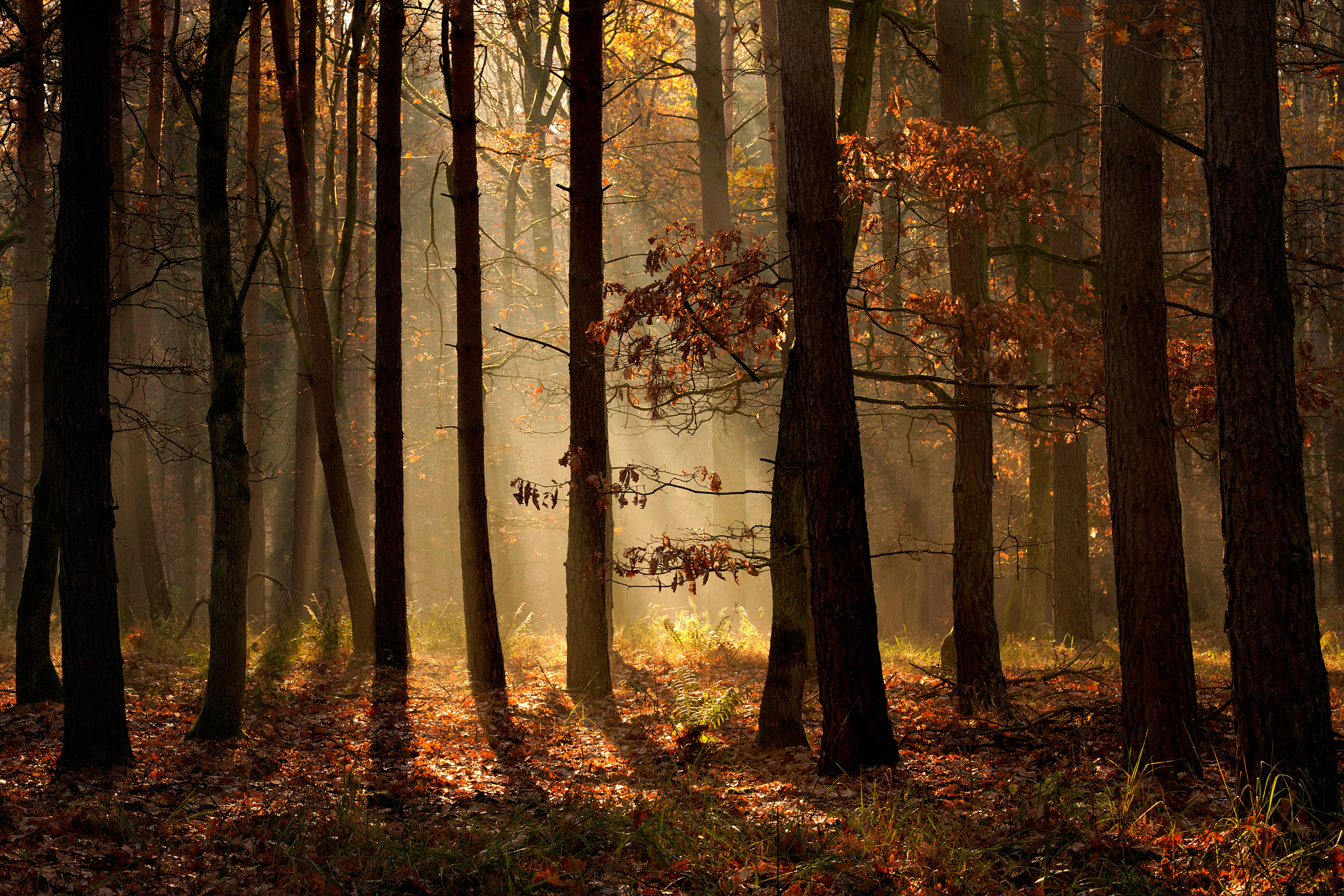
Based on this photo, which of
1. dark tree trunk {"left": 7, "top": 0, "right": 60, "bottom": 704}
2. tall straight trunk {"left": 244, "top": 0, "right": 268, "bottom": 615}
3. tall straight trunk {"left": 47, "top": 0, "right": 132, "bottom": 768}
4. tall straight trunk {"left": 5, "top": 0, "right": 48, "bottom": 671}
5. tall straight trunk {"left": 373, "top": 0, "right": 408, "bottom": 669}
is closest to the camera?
tall straight trunk {"left": 47, "top": 0, "right": 132, "bottom": 768}

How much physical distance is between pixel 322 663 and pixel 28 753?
15.6 ft

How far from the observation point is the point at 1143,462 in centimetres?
612

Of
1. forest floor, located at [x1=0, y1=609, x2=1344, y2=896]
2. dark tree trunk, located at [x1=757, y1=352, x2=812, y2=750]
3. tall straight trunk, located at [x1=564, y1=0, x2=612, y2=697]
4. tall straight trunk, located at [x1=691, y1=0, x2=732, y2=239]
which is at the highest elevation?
tall straight trunk, located at [x1=691, y1=0, x2=732, y2=239]

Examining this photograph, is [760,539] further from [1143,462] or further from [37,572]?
[37,572]

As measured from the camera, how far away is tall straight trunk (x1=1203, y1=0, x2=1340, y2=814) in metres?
4.90

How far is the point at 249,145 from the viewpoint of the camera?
12273mm

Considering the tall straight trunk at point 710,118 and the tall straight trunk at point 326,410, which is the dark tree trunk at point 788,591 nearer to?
the tall straight trunk at point 326,410

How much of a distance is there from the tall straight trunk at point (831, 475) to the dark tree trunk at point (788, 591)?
85 centimetres

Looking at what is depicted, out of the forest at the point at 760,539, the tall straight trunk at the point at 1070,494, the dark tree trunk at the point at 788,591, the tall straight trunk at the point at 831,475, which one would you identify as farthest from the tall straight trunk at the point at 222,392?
the tall straight trunk at the point at 1070,494

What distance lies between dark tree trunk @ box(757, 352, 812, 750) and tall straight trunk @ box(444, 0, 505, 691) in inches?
161

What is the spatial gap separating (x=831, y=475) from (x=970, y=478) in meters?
2.73

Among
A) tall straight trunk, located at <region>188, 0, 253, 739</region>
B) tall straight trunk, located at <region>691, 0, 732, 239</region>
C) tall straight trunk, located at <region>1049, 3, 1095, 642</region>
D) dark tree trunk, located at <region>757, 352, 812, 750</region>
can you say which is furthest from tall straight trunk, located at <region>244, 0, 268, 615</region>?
tall straight trunk, located at <region>1049, 3, 1095, 642</region>

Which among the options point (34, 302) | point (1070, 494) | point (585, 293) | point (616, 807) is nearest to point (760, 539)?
point (585, 293)

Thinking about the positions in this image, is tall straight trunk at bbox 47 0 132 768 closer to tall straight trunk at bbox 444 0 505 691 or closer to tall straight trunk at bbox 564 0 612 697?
tall straight trunk at bbox 444 0 505 691
